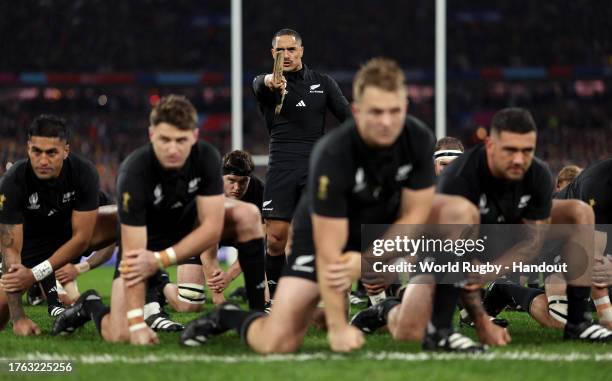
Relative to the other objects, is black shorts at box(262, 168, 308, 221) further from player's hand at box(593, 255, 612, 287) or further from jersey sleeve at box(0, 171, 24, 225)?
player's hand at box(593, 255, 612, 287)

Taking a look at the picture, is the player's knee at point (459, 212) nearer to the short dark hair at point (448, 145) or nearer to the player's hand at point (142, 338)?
the player's hand at point (142, 338)

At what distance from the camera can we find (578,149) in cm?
2138

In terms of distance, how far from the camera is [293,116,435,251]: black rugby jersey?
4859 millimetres

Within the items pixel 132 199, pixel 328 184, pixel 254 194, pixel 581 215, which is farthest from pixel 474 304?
pixel 254 194

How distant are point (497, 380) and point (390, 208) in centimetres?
121

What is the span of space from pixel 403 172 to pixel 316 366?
108 centimetres

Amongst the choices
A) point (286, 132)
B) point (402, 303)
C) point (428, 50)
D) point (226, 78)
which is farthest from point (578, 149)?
point (402, 303)

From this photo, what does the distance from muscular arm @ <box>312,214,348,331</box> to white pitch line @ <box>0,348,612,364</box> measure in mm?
227

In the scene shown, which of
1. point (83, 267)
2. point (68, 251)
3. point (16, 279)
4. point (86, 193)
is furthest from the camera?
point (83, 267)

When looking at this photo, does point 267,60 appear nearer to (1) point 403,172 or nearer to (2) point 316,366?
(1) point 403,172

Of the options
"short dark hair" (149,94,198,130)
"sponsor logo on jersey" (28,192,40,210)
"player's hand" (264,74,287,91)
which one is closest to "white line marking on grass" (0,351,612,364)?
"short dark hair" (149,94,198,130)

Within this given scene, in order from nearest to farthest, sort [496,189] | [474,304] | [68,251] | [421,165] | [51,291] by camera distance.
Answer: [421,165] → [474,304] → [496,189] → [68,251] → [51,291]

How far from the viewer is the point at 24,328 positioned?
6.33 meters

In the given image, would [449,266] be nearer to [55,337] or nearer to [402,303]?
[402,303]
